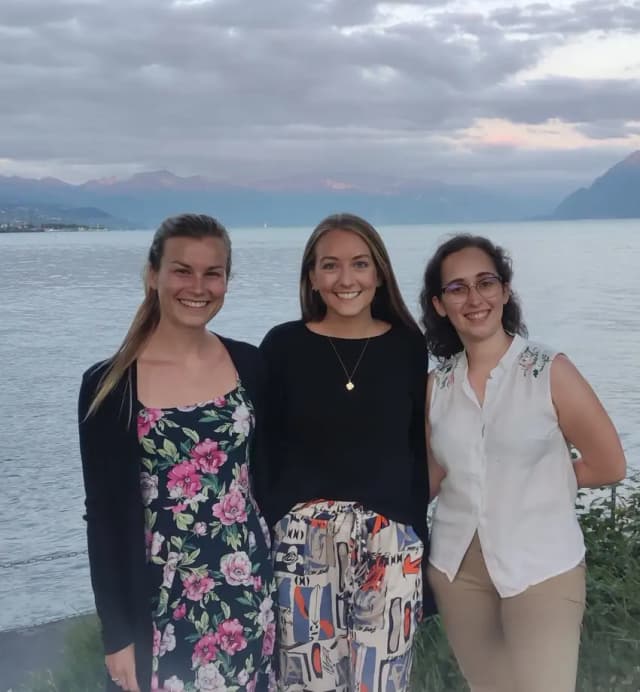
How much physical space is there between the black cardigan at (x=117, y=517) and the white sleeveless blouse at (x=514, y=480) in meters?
0.89

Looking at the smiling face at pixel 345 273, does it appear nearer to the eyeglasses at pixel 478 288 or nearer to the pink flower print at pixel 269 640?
the eyeglasses at pixel 478 288

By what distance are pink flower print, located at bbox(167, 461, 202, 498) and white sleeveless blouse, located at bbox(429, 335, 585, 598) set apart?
0.73 metres

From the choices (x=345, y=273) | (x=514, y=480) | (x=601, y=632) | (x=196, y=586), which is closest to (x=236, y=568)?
(x=196, y=586)

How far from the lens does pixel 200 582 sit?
7.60 feet

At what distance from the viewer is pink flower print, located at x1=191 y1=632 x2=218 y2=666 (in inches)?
91.2

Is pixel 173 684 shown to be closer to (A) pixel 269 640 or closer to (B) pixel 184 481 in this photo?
(A) pixel 269 640

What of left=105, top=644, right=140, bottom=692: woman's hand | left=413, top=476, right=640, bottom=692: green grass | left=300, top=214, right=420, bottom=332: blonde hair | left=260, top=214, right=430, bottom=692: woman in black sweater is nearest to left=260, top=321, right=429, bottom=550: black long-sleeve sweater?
left=260, top=214, right=430, bottom=692: woman in black sweater

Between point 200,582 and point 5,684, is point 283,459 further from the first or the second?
point 5,684

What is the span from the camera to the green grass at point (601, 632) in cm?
361

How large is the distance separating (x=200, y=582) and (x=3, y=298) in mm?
36846

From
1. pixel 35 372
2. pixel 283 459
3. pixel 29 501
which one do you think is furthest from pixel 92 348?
pixel 283 459

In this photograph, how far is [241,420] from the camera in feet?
7.83

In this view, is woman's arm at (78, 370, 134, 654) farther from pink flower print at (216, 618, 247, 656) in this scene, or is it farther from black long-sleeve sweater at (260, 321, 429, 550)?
black long-sleeve sweater at (260, 321, 429, 550)

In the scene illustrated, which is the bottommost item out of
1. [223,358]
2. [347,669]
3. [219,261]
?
[347,669]
